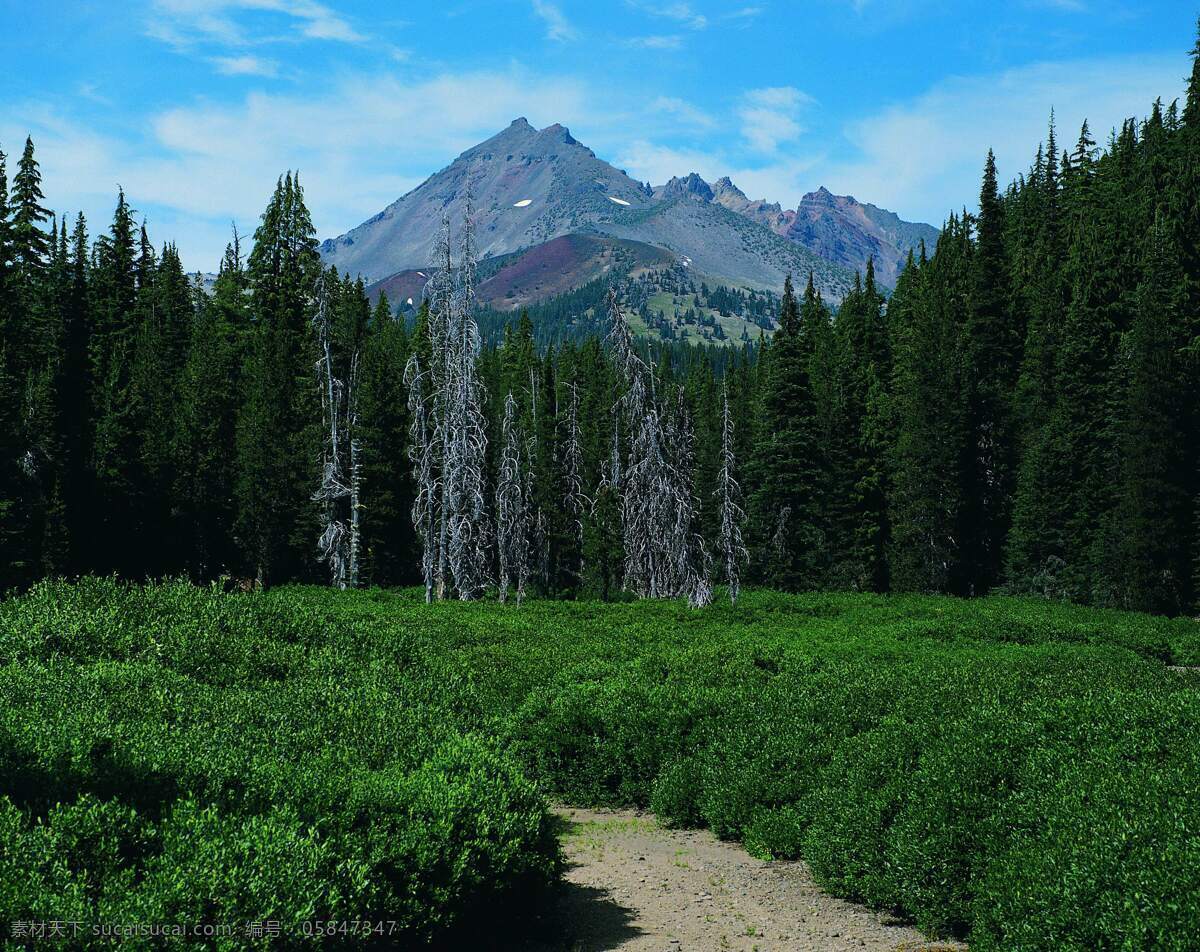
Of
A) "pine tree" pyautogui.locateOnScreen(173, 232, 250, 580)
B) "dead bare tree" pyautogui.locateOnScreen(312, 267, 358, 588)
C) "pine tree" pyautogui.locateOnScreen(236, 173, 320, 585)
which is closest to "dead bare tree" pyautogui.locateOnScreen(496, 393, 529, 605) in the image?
"dead bare tree" pyautogui.locateOnScreen(312, 267, 358, 588)

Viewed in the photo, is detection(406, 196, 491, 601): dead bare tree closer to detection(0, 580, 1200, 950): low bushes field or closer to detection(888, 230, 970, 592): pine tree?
detection(0, 580, 1200, 950): low bushes field

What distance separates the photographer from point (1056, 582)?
4688 cm

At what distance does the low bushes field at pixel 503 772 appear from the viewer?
6.45 meters

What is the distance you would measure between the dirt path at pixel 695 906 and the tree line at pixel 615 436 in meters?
21.0

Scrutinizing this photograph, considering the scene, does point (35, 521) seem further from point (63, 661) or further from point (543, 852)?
point (543, 852)

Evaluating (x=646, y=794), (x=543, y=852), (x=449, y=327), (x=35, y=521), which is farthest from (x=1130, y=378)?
(x=35, y=521)

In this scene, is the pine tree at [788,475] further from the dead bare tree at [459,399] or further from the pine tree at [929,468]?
the dead bare tree at [459,399]

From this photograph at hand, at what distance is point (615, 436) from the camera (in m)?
51.1

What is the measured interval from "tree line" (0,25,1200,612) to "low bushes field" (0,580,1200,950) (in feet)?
60.9

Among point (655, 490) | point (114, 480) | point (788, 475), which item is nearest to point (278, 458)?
point (114, 480)

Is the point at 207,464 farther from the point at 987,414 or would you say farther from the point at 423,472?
the point at 987,414

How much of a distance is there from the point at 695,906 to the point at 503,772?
102 inches

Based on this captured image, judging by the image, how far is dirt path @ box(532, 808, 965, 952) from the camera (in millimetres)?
8898

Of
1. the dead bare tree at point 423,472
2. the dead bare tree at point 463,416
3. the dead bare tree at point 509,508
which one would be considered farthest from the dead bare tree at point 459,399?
the dead bare tree at point 509,508
